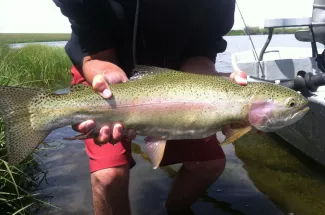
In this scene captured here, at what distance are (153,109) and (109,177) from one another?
2.55 feet

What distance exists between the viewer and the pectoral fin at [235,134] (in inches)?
98.7

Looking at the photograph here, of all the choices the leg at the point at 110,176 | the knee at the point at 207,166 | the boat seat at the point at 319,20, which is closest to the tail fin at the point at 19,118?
the leg at the point at 110,176

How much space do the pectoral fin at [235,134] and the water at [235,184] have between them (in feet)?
5.55

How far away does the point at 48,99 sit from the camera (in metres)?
2.49

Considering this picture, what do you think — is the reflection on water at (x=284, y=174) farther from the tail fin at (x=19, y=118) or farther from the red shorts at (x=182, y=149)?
the tail fin at (x=19, y=118)

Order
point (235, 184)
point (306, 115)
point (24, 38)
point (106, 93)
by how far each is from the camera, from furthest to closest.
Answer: point (24, 38) < point (235, 184) < point (306, 115) < point (106, 93)

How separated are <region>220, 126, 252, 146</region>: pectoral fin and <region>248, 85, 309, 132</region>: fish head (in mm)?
70

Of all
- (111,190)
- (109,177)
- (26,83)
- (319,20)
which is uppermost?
(319,20)

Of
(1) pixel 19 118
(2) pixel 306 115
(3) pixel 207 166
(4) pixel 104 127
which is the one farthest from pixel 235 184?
(1) pixel 19 118

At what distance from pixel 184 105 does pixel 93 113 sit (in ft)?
2.02

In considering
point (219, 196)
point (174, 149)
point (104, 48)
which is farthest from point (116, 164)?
point (219, 196)

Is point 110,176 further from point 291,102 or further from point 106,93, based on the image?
point 291,102

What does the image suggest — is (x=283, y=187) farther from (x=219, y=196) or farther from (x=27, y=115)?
(x=27, y=115)

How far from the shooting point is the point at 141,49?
11.1 feet
